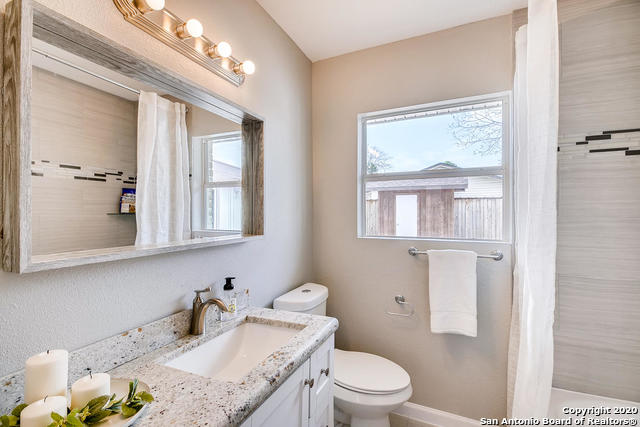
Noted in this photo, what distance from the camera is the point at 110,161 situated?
856 mm

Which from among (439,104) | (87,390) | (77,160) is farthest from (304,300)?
(439,104)

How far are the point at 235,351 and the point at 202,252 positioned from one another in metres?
0.44

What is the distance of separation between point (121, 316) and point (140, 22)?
0.93 meters

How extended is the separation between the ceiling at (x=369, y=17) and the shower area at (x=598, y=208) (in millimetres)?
452

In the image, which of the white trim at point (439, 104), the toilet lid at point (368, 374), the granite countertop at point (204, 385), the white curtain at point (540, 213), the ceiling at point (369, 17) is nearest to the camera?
the granite countertop at point (204, 385)

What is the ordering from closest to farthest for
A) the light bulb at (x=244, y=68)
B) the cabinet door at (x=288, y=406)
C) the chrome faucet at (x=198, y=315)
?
the cabinet door at (x=288, y=406) < the chrome faucet at (x=198, y=315) < the light bulb at (x=244, y=68)

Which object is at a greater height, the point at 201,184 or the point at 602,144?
the point at 602,144

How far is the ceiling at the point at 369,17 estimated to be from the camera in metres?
1.54

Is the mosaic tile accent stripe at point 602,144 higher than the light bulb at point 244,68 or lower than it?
lower

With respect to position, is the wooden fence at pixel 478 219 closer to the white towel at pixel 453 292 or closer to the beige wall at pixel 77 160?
the white towel at pixel 453 292

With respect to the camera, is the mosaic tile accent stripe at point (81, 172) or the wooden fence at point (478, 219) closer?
the mosaic tile accent stripe at point (81, 172)

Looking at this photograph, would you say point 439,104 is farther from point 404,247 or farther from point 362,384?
Result: point 362,384

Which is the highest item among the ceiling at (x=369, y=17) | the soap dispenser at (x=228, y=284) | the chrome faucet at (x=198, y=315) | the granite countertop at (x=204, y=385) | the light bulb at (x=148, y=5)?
the ceiling at (x=369, y=17)

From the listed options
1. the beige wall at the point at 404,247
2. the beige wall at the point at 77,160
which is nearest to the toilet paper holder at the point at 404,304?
the beige wall at the point at 404,247
